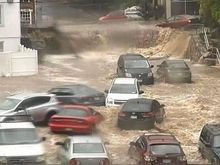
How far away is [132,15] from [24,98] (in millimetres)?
39478

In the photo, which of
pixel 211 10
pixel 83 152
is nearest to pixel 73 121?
pixel 83 152

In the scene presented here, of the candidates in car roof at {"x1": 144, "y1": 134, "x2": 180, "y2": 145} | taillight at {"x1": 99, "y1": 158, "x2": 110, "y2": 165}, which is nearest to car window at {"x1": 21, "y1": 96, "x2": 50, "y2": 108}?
car roof at {"x1": 144, "y1": 134, "x2": 180, "y2": 145}

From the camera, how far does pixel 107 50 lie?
185 feet

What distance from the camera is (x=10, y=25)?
162 ft

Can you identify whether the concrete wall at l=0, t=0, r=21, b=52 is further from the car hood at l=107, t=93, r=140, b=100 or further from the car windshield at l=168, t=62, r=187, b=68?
the car hood at l=107, t=93, r=140, b=100

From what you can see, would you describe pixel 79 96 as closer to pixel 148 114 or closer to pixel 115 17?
pixel 148 114

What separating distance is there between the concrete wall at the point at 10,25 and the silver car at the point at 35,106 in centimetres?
2112

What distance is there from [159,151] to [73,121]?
19.1ft

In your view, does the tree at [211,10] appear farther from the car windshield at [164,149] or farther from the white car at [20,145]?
the white car at [20,145]

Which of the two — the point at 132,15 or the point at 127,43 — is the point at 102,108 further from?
the point at 132,15

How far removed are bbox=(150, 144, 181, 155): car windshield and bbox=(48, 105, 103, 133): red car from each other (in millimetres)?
5308

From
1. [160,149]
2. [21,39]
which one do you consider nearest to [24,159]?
[160,149]

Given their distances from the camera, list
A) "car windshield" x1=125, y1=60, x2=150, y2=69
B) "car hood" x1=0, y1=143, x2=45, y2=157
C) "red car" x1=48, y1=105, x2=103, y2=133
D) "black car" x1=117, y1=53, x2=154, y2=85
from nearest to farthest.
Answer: "car hood" x1=0, y1=143, x2=45, y2=157
"red car" x1=48, y1=105, x2=103, y2=133
"black car" x1=117, y1=53, x2=154, y2=85
"car windshield" x1=125, y1=60, x2=150, y2=69

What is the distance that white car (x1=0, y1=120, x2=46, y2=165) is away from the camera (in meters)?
20.0
